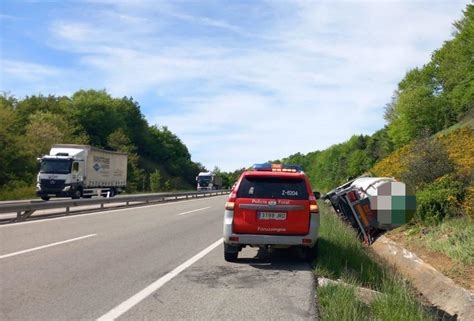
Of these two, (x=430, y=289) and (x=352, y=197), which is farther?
(x=352, y=197)

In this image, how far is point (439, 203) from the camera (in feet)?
48.6

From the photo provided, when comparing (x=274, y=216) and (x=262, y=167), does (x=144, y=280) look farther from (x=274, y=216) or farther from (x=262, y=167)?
(x=262, y=167)

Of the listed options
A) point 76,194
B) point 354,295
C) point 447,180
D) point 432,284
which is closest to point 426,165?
point 447,180

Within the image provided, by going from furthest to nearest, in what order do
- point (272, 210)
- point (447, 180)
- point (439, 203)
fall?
point (447, 180)
point (439, 203)
point (272, 210)

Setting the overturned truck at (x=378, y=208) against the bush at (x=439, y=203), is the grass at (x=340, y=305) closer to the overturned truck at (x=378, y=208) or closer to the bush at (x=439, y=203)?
the bush at (x=439, y=203)

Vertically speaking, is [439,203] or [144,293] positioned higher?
[439,203]

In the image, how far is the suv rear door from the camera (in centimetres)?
951

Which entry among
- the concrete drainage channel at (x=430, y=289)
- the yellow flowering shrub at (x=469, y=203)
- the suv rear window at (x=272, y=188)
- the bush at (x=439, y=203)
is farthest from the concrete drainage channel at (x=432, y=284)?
the suv rear window at (x=272, y=188)

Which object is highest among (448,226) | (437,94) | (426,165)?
(437,94)

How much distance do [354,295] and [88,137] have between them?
74318 mm

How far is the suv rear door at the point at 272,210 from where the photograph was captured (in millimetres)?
9508

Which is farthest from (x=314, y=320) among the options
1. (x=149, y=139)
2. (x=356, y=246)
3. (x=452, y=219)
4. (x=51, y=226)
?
(x=149, y=139)

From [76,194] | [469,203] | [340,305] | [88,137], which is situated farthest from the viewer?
[88,137]

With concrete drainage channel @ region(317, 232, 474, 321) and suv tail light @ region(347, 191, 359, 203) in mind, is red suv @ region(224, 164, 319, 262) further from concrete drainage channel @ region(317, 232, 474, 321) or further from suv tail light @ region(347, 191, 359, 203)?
suv tail light @ region(347, 191, 359, 203)
